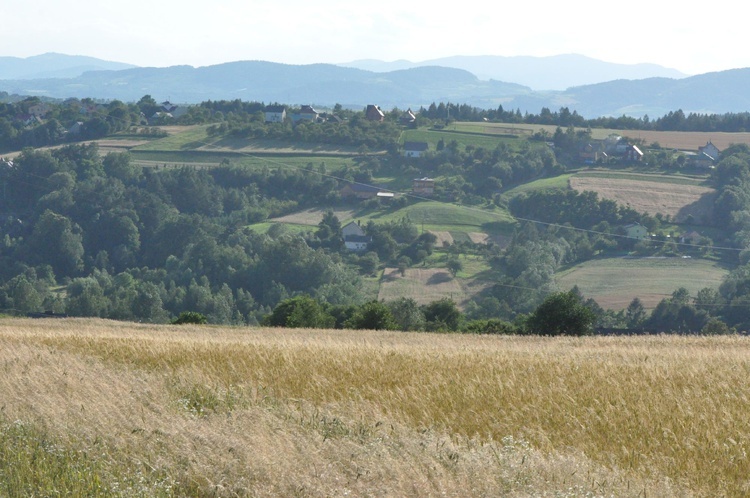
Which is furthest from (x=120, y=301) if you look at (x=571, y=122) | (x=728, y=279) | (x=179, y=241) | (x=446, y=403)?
(x=571, y=122)

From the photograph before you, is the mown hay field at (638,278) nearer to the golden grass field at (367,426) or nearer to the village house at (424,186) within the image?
the village house at (424,186)

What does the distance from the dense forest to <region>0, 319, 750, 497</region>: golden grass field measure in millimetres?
44022

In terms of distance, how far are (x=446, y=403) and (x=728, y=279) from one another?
204 ft

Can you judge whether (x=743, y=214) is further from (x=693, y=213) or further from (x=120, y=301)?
(x=120, y=301)

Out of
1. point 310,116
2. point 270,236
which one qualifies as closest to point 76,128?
point 310,116

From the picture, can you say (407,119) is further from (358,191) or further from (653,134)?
(358,191)

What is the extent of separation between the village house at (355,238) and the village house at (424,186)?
55.1 ft

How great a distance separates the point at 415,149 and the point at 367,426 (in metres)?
112

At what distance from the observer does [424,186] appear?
10650 centimetres

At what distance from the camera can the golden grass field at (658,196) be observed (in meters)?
88.5

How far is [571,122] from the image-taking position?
5684 inches

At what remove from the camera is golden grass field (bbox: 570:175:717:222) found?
290 ft

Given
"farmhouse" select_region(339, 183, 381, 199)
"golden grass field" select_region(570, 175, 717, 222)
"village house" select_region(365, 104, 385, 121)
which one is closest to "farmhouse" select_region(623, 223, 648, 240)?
"golden grass field" select_region(570, 175, 717, 222)

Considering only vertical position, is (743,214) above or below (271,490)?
below
